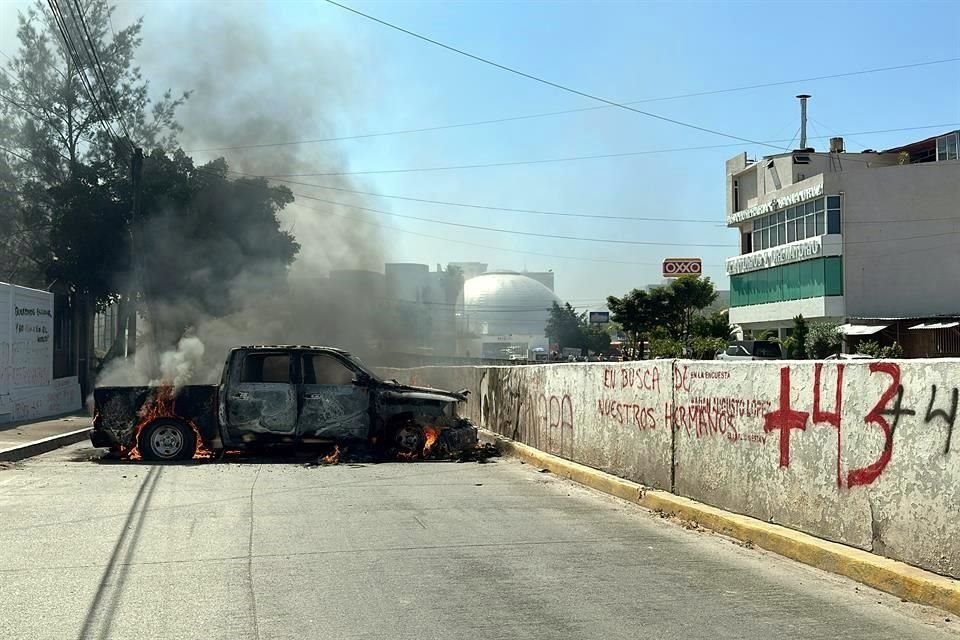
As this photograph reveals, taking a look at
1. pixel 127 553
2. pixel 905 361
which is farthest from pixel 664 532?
pixel 127 553

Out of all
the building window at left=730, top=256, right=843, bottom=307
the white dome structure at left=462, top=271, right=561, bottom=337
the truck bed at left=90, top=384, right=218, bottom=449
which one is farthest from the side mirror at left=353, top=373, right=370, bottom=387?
the white dome structure at left=462, top=271, right=561, bottom=337

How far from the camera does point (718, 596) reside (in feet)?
19.0

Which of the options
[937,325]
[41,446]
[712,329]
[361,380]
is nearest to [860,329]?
[937,325]

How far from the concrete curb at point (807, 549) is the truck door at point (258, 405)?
4.92 meters

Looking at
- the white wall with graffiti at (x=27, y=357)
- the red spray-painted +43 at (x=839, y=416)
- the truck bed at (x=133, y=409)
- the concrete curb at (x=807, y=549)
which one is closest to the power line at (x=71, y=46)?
the white wall with graffiti at (x=27, y=357)

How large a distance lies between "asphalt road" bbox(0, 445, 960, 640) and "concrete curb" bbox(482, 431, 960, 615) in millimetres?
100

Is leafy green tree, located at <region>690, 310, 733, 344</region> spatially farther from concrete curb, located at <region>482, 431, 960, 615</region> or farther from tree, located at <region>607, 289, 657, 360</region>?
concrete curb, located at <region>482, 431, 960, 615</region>

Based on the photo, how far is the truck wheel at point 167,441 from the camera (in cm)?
1336

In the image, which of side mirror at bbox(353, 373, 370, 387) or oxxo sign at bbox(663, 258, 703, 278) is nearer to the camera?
side mirror at bbox(353, 373, 370, 387)

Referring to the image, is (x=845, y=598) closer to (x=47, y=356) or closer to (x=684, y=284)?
(x=47, y=356)

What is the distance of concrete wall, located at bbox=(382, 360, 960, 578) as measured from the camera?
225 inches

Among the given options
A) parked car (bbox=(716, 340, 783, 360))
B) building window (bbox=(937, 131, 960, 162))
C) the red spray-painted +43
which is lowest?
the red spray-painted +43

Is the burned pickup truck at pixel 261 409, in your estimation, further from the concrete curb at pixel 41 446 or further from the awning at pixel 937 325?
the awning at pixel 937 325

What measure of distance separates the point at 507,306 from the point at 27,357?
109884mm
